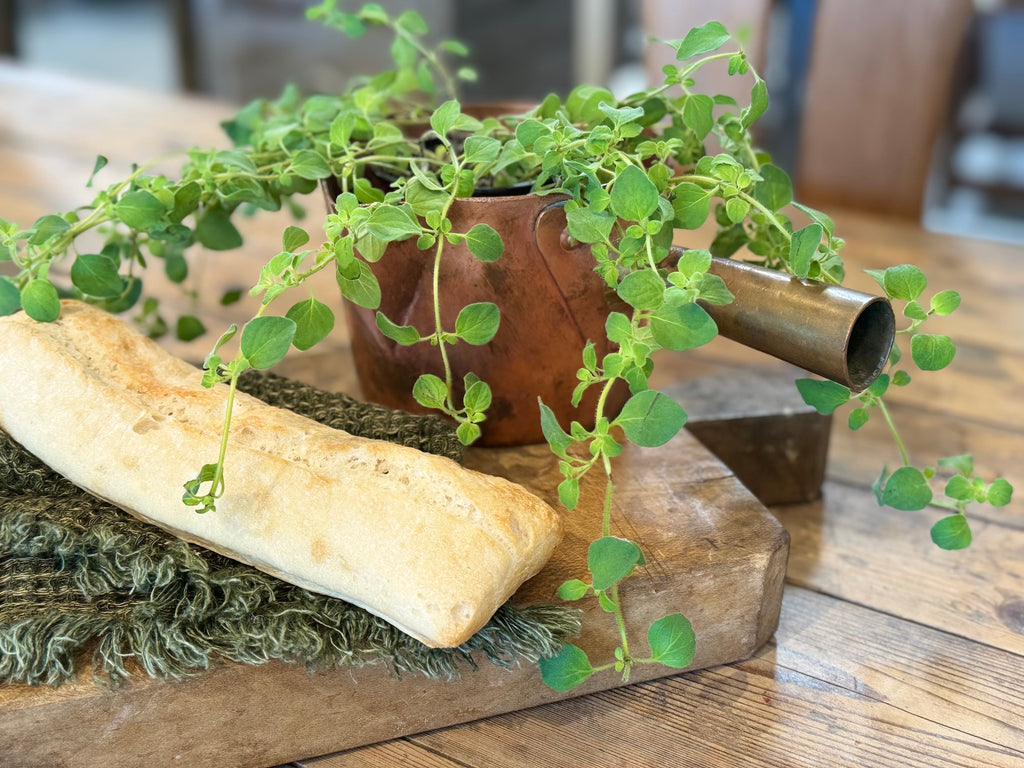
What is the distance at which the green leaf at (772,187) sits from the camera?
64cm

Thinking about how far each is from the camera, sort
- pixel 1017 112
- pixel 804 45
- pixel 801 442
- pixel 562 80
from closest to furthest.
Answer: pixel 801 442 → pixel 1017 112 → pixel 804 45 → pixel 562 80

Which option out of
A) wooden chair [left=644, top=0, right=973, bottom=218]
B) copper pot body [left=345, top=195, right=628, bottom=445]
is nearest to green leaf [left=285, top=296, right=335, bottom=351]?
copper pot body [left=345, top=195, right=628, bottom=445]

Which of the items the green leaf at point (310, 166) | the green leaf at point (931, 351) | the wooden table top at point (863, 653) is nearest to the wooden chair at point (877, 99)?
the wooden table top at point (863, 653)

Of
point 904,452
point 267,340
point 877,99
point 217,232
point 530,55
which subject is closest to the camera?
Result: point 267,340

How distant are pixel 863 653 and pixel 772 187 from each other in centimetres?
30

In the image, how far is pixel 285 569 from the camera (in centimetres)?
52

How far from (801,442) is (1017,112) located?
2.56m

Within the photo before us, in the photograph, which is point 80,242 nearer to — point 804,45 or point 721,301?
point 721,301

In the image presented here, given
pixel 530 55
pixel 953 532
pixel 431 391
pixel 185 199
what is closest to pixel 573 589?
pixel 431 391

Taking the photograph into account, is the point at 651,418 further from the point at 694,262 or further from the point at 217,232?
the point at 217,232

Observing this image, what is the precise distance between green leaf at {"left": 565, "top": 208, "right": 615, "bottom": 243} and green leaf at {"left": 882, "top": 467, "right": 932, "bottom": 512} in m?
0.24

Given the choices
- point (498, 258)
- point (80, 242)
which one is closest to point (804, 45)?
point (80, 242)

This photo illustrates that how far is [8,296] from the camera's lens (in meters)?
0.61

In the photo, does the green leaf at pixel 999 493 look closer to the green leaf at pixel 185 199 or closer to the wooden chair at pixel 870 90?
the green leaf at pixel 185 199
